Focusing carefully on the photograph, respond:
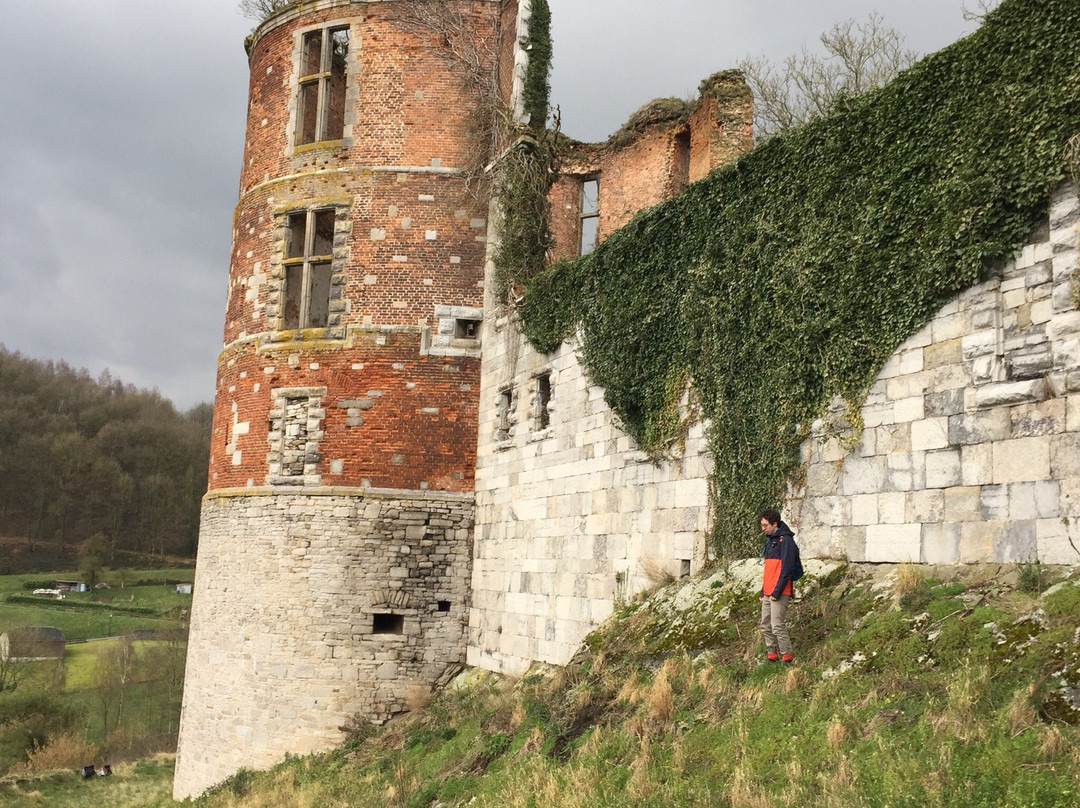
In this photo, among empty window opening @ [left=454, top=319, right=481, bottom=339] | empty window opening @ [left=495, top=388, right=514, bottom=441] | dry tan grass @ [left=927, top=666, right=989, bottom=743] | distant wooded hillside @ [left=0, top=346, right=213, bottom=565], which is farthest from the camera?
distant wooded hillside @ [left=0, top=346, right=213, bottom=565]

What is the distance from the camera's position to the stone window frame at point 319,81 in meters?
18.2

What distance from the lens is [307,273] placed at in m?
17.8

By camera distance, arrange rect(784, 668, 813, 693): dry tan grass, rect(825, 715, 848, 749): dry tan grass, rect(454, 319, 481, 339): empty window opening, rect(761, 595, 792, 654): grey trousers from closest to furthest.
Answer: rect(825, 715, 848, 749): dry tan grass, rect(784, 668, 813, 693): dry tan grass, rect(761, 595, 792, 654): grey trousers, rect(454, 319, 481, 339): empty window opening

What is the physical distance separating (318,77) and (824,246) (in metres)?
11.6

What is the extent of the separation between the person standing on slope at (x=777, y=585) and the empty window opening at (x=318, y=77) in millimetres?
12496

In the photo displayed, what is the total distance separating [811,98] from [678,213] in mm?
14883

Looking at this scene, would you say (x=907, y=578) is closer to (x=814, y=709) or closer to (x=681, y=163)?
(x=814, y=709)

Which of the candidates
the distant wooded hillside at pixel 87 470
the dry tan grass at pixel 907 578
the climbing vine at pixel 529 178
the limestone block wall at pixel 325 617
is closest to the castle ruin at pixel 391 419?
the limestone block wall at pixel 325 617

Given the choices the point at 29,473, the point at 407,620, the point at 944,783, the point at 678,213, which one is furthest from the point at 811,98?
the point at 29,473

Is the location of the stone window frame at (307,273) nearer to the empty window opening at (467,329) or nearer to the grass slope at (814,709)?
the empty window opening at (467,329)

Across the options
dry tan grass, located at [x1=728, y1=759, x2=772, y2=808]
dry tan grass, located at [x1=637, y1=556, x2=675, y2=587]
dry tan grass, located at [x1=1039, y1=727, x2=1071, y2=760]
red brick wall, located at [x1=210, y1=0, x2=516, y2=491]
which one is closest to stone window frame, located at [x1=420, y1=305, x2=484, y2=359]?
red brick wall, located at [x1=210, y1=0, x2=516, y2=491]

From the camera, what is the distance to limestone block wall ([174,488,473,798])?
16.1m

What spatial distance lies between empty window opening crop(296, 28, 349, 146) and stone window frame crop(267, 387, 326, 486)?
15.0 ft

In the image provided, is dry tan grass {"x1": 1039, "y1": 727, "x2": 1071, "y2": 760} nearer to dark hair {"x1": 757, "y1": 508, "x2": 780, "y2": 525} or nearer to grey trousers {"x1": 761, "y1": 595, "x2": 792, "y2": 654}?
grey trousers {"x1": 761, "y1": 595, "x2": 792, "y2": 654}
